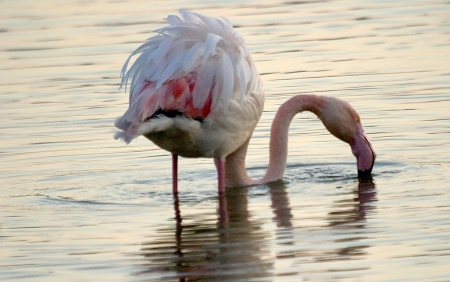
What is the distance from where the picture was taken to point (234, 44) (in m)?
9.15

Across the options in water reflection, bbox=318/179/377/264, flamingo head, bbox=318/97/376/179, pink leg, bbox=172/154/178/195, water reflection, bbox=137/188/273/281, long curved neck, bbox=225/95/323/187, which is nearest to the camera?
water reflection, bbox=137/188/273/281

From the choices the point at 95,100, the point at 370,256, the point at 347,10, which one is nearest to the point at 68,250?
the point at 370,256

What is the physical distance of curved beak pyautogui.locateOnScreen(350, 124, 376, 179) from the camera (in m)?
9.88

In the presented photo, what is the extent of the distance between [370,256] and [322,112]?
126 inches

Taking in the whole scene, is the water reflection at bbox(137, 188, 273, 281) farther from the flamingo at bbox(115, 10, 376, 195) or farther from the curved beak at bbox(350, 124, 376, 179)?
the curved beak at bbox(350, 124, 376, 179)

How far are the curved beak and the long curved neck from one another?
0.38m

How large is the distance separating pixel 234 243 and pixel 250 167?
2901 mm

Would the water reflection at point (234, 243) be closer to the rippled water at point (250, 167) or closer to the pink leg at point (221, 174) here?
the rippled water at point (250, 167)

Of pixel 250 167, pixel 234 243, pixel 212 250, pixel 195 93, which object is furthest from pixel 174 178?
pixel 212 250

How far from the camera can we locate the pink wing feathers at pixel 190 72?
857cm

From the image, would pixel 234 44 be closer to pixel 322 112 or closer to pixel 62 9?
pixel 322 112

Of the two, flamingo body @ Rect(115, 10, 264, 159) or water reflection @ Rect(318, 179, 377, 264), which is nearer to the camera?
water reflection @ Rect(318, 179, 377, 264)

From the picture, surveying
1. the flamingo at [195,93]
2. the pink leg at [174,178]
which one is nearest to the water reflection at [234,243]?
→ the pink leg at [174,178]

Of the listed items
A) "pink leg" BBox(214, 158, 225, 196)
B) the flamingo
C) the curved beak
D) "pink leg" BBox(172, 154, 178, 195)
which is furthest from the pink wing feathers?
the curved beak
